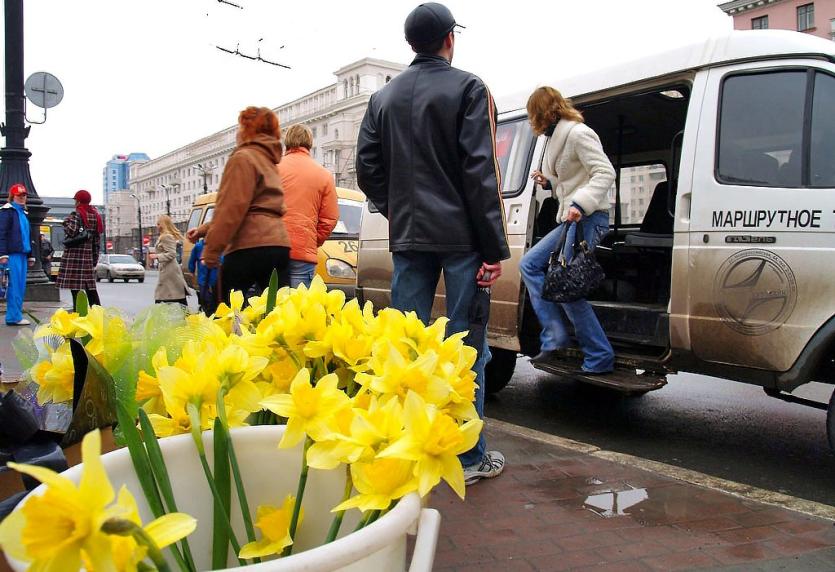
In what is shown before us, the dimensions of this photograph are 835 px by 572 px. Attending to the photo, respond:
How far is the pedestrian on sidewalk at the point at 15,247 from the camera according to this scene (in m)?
9.55

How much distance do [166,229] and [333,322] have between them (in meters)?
9.73

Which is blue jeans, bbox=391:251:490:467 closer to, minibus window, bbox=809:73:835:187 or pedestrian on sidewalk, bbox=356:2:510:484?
pedestrian on sidewalk, bbox=356:2:510:484

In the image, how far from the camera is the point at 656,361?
432cm

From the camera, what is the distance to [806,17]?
169ft

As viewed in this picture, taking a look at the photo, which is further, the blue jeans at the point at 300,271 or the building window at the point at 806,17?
the building window at the point at 806,17

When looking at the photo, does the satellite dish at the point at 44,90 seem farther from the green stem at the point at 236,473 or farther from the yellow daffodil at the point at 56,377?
the green stem at the point at 236,473

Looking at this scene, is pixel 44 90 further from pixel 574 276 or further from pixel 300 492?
pixel 300 492

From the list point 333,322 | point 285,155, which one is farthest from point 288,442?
Answer: point 285,155

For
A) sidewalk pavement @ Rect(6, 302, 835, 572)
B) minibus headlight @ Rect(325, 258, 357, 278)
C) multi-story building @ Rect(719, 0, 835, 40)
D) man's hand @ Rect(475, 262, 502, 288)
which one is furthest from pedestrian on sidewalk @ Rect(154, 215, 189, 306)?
multi-story building @ Rect(719, 0, 835, 40)

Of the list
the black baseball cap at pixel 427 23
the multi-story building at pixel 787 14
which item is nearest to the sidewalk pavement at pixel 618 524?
the black baseball cap at pixel 427 23

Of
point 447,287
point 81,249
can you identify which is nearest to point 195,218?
point 81,249

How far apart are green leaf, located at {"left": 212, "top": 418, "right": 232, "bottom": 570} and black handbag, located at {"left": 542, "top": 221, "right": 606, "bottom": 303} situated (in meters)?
3.75

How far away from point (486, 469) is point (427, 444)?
102 inches

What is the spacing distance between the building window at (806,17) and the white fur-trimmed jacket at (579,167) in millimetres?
56786
